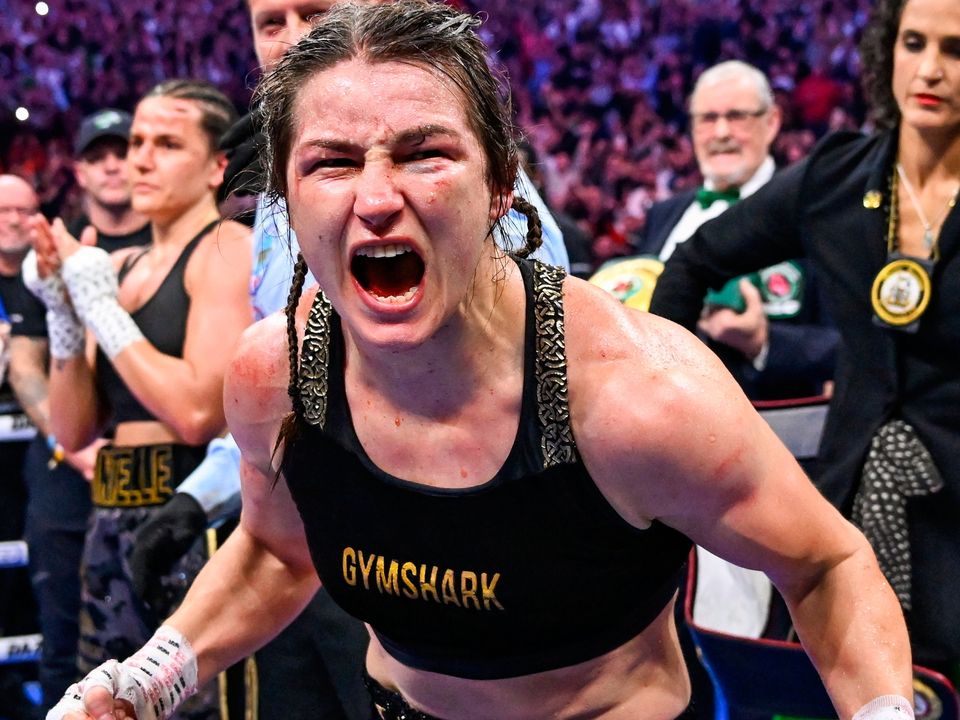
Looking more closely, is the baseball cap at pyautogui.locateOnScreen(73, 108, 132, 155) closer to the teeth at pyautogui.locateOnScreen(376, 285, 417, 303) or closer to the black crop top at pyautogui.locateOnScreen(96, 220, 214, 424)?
the black crop top at pyautogui.locateOnScreen(96, 220, 214, 424)

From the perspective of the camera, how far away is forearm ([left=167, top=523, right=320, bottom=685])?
152 centimetres

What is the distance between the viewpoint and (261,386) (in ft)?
4.69

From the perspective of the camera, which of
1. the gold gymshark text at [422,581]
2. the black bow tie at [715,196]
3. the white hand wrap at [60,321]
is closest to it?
the gold gymshark text at [422,581]

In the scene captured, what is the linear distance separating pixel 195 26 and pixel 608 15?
6.17 ft

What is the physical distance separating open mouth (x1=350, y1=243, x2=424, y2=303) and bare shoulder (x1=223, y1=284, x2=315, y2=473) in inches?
7.4

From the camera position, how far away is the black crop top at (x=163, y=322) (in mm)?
2471

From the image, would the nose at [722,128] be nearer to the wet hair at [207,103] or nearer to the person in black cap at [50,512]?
the wet hair at [207,103]

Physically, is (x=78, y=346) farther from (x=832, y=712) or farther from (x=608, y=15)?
(x=608, y=15)

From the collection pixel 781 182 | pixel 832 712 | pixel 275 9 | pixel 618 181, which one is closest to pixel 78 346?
pixel 275 9

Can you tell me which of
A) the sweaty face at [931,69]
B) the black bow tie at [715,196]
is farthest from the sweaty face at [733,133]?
the sweaty face at [931,69]

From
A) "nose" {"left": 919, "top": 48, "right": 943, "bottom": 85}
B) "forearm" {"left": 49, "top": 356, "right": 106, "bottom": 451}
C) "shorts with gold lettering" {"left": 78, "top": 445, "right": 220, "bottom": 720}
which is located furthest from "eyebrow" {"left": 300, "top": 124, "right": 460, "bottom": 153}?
"forearm" {"left": 49, "top": 356, "right": 106, "bottom": 451}

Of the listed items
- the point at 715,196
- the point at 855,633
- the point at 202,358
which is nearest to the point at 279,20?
the point at 202,358

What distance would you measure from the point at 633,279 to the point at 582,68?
3605 mm

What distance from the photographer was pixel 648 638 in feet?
4.58
